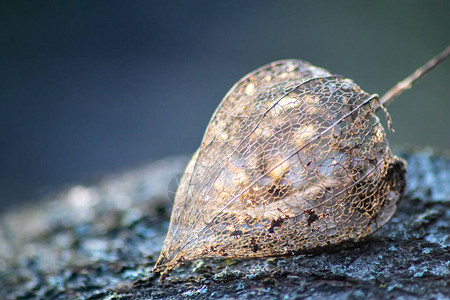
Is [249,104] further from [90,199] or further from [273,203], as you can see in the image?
[90,199]

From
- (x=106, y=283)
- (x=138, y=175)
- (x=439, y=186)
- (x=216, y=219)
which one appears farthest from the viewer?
(x=138, y=175)

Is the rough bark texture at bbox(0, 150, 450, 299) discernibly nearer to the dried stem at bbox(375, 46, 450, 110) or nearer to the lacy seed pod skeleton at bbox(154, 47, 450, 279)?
the lacy seed pod skeleton at bbox(154, 47, 450, 279)

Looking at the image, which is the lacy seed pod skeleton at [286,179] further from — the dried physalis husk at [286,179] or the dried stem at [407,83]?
the dried stem at [407,83]

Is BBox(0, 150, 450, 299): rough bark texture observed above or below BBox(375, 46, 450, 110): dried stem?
below

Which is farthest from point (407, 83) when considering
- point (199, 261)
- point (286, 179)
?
point (199, 261)

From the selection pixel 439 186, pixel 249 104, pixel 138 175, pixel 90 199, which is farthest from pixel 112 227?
pixel 439 186

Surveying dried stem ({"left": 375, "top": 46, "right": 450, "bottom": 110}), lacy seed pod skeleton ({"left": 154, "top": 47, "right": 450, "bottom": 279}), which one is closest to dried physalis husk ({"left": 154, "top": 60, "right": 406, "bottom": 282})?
lacy seed pod skeleton ({"left": 154, "top": 47, "right": 450, "bottom": 279})

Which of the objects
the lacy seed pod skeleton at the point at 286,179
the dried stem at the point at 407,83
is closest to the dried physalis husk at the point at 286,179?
the lacy seed pod skeleton at the point at 286,179

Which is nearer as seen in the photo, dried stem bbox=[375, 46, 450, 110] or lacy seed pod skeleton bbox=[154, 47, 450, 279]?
lacy seed pod skeleton bbox=[154, 47, 450, 279]
